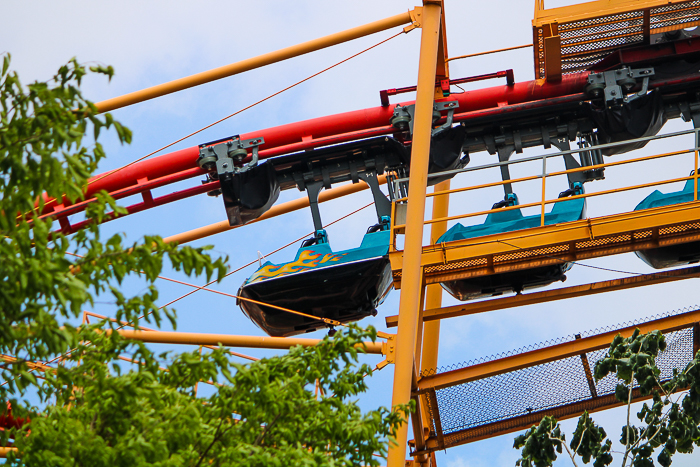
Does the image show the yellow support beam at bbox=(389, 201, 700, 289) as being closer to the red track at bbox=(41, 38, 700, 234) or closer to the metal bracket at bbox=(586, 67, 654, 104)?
the metal bracket at bbox=(586, 67, 654, 104)

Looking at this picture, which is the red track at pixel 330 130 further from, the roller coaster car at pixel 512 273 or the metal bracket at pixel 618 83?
the roller coaster car at pixel 512 273

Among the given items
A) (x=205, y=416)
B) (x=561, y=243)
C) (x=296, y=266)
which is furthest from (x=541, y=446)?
(x=296, y=266)

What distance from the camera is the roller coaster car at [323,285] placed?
1299cm

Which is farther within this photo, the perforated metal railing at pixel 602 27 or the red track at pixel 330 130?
the red track at pixel 330 130

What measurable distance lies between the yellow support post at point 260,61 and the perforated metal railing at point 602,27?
8.00 feet

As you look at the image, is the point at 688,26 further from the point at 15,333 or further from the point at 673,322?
the point at 15,333

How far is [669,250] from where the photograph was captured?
12.2 meters

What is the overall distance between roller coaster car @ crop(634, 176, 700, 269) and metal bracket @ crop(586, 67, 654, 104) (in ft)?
7.30

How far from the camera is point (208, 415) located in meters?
7.18

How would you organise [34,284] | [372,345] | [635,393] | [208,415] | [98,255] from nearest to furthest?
[34,284], [98,255], [208,415], [372,345], [635,393]

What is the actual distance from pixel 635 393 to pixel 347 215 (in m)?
8.45

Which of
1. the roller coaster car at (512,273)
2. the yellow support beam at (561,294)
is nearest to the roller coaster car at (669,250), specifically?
the yellow support beam at (561,294)

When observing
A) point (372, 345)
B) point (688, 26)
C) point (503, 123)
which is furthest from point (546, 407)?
point (688, 26)

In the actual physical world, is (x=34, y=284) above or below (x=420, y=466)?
below
